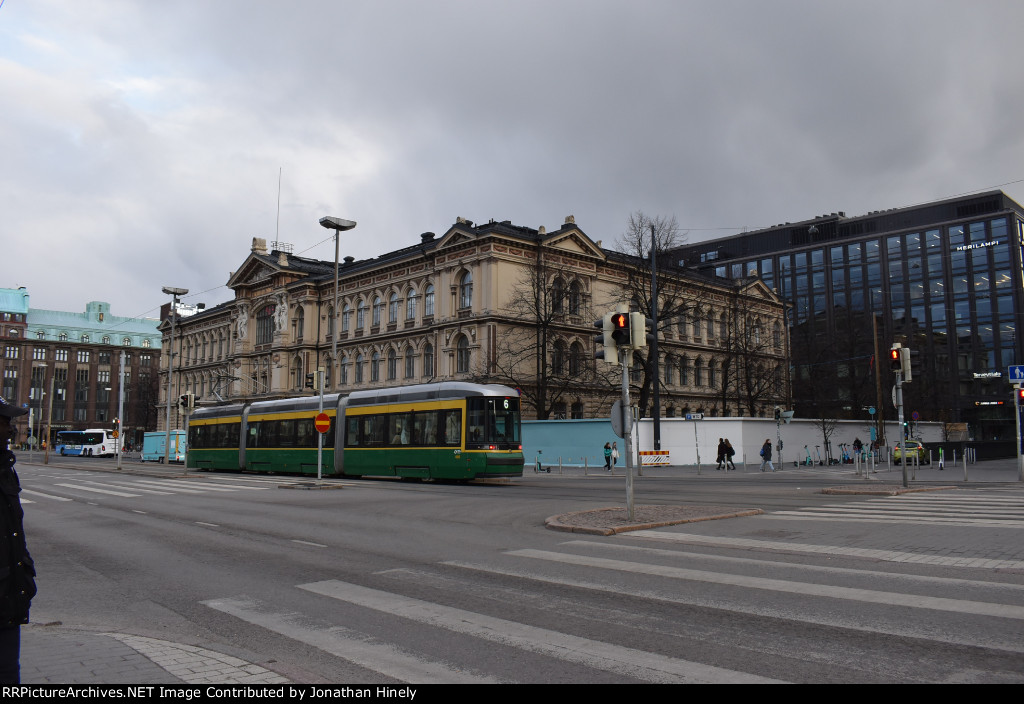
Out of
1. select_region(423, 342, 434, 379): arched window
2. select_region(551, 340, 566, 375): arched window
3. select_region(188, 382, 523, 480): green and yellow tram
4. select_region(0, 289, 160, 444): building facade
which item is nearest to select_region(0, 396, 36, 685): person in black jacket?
select_region(188, 382, 523, 480): green and yellow tram

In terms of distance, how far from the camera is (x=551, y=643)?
18.8 ft

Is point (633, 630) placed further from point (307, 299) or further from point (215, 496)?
point (307, 299)

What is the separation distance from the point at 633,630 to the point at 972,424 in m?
91.8

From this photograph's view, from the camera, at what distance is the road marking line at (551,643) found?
195 inches

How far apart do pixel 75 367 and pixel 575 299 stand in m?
104

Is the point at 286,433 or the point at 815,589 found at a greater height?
the point at 286,433

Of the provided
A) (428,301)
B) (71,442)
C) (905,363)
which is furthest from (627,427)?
(71,442)

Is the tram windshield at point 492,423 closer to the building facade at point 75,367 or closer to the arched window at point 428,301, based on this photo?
the arched window at point 428,301

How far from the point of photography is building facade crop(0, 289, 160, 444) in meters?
122

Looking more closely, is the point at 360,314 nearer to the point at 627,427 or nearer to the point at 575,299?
Answer: the point at 575,299

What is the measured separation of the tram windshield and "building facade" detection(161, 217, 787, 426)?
1762cm

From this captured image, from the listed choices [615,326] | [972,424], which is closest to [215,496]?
[615,326]

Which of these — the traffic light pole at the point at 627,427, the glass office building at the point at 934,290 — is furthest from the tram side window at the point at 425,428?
the glass office building at the point at 934,290
